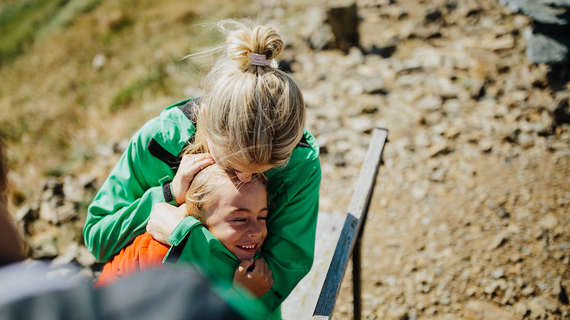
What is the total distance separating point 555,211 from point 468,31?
3.61 meters

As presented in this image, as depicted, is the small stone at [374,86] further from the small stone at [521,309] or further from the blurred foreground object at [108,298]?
the blurred foreground object at [108,298]

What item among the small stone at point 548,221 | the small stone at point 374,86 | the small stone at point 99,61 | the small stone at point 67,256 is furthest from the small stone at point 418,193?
the small stone at point 99,61

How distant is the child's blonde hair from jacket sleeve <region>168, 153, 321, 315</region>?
0.22 metres

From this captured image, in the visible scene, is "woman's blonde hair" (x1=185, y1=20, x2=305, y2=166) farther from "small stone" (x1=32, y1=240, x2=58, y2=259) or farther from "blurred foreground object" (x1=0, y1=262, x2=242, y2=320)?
"small stone" (x1=32, y1=240, x2=58, y2=259)

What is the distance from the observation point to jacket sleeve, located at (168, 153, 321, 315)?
1831 mm

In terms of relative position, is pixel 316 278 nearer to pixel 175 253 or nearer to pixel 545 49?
pixel 175 253

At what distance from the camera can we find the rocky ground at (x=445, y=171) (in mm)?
3041

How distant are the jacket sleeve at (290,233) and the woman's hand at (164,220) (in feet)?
1.61

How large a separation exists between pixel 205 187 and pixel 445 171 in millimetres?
3148

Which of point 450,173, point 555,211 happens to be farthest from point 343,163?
point 555,211

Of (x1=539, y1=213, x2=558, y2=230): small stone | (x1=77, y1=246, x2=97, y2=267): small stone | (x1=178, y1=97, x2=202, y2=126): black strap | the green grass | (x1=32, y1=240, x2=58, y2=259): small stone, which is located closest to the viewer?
(x1=178, y1=97, x2=202, y2=126): black strap

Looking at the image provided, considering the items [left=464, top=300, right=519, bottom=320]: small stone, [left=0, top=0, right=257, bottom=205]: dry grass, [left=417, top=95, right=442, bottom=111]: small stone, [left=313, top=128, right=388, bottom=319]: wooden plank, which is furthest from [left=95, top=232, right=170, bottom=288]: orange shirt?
[left=417, top=95, right=442, bottom=111]: small stone

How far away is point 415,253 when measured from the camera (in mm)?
3369

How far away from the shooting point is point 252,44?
1.49 metres
